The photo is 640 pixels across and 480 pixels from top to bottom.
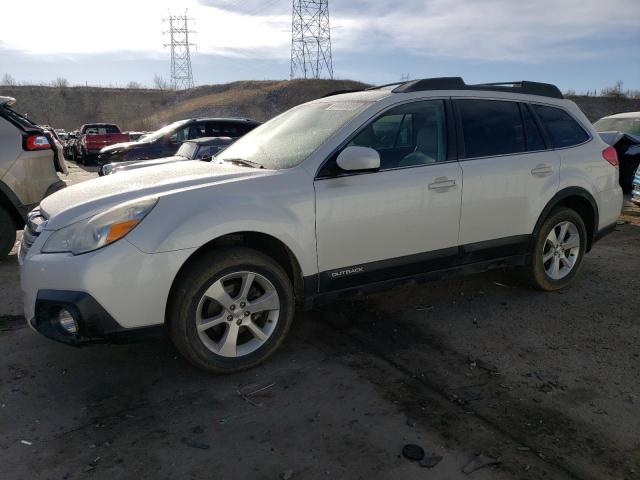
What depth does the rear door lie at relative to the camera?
13.5ft

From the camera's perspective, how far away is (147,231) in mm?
2996

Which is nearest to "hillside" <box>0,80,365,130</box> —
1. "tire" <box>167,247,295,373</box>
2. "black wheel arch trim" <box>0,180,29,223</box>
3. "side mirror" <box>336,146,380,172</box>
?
"black wheel arch trim" <box>0,180,29,223</box>

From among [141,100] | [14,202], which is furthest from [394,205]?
[141,100]

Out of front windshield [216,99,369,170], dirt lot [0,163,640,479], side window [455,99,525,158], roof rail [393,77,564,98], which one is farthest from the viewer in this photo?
side window [455,99,525,158]

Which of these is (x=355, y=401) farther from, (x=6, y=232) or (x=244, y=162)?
(x=6, y=232)

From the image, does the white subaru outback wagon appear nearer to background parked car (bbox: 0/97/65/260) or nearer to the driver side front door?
the driver side front door

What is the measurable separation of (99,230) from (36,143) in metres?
3.79

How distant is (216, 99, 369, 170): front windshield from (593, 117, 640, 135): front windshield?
843cm

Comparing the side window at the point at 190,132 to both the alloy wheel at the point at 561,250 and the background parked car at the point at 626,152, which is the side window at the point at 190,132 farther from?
the alloy wheel at the point at 561,250

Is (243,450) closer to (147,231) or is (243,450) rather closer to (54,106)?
(147,231)

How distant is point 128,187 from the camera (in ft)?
11.4

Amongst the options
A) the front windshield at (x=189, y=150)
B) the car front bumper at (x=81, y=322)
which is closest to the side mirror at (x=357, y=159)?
the car front bumper at (x=81, y=322)

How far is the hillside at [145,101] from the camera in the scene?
61.0 meters

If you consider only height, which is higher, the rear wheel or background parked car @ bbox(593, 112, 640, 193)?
background parked car @ bbox(593, 112, 640, 193)
